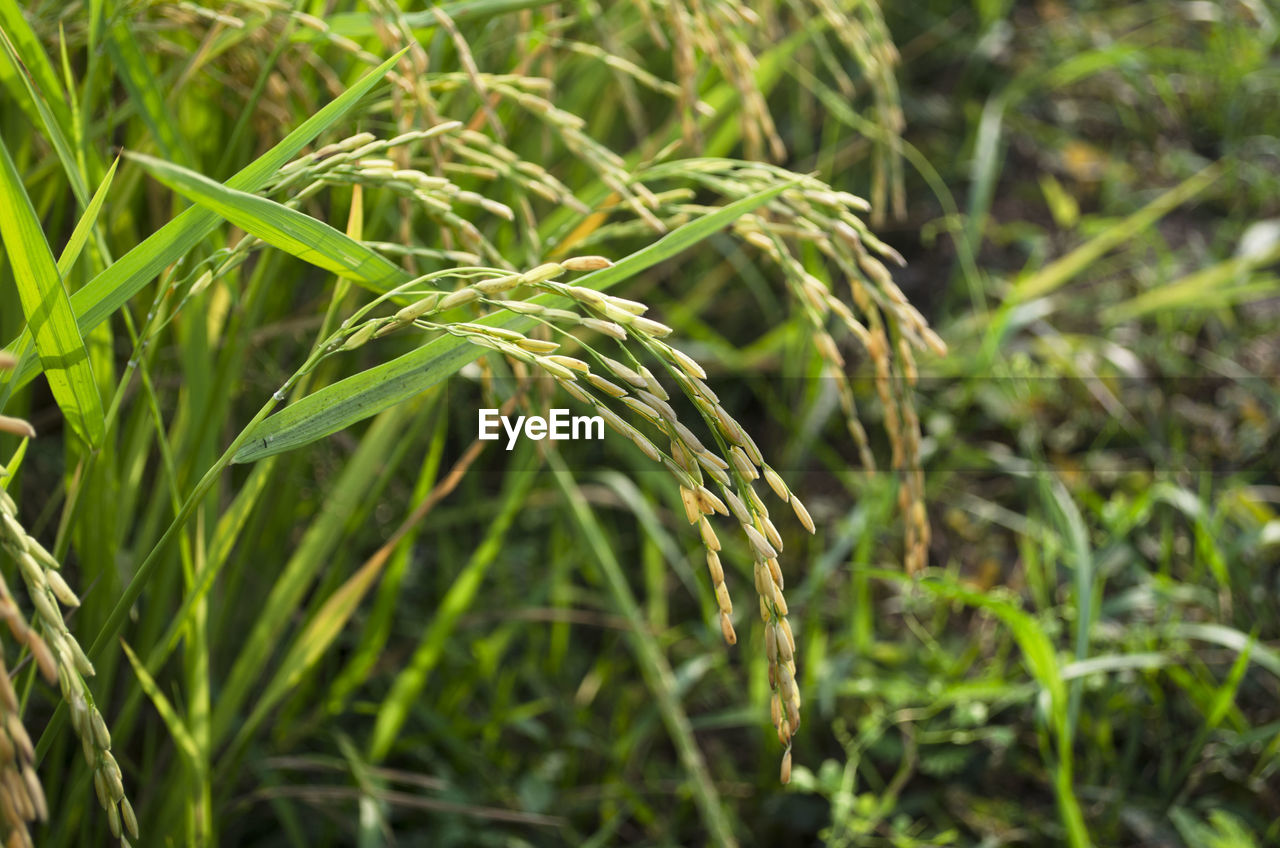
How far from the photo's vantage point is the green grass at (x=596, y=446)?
772 mm

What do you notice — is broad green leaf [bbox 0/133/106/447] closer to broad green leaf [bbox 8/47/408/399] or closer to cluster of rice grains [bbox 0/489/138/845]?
broad green leaf [bbox 8/47/408/399]

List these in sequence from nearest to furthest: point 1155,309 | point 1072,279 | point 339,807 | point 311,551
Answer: point 311,551 → point 339,807 → point 1155,309 → point 1072,279

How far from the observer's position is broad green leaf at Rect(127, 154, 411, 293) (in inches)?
23.3

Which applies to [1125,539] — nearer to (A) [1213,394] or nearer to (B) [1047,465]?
(B) [1047,465]

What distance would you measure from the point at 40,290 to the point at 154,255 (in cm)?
7

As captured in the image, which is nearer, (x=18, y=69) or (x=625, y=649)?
(x=18, y=69)

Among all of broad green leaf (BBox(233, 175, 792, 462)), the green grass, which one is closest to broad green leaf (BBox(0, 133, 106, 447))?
the green grass

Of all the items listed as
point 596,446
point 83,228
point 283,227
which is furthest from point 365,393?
point 596,446

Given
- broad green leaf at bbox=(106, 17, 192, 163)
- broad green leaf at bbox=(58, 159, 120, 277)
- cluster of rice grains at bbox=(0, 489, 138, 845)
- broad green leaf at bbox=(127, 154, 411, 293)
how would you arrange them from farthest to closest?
broad green leaf at bbox=(106, 17, 192, 163) → broad green leaf at bbox=(58, 159, 120, 277) → broad green leaf at bbox=(127, 154, 411, 293) → cluster of rice grains at bbox=(0, 489, 138, 845)

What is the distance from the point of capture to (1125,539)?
59.0 inches

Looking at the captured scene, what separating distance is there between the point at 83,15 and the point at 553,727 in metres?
1.04

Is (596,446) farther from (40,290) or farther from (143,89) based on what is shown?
(40,290)

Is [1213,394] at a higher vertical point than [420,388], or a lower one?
lower

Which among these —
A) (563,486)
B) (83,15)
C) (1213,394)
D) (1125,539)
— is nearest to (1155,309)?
(1213,394)
